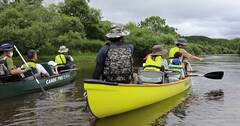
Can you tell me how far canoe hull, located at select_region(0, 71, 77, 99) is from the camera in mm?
12656

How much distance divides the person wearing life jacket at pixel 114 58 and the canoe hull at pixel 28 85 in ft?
16.6

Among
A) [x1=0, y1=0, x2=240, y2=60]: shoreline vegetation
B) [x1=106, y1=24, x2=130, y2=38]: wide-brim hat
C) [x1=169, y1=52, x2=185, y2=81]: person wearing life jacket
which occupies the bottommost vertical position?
[x1=169, y1=52, x2=185, y2=81]: person wearing life jacket

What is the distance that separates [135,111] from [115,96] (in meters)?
1.62

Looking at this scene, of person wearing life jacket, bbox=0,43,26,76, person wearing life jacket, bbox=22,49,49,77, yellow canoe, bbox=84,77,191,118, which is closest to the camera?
yellow canoe, bbox=84,77,191,118

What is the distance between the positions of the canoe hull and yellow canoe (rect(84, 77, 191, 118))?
495cm

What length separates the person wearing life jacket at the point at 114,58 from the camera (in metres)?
8.57

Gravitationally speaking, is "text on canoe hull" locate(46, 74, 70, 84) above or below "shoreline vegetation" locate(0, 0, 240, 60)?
below

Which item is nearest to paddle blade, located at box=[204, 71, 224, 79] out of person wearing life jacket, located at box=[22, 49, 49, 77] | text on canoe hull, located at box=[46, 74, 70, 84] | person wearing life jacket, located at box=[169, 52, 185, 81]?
person wearing life jacket, located at box=[169, 52, 185, 81]

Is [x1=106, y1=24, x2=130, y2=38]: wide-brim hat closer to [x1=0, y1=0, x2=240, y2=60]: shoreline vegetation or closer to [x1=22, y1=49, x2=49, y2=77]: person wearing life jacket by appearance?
[x1=22, y1=49, x2=49, y2=77]: person wearing life jacket

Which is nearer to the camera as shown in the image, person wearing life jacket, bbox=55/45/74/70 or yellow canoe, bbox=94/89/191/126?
yellow canoe, bbox=94/89/191/126

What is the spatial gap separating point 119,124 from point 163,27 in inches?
3290

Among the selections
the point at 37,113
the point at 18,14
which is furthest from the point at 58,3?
the point at 37,113

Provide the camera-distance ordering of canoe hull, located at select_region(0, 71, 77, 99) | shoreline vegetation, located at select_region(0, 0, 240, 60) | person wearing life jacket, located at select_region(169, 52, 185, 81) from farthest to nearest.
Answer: shoreline vegetation, located at select_region(0, 0, 240, 60) < person wearing life jacket, located at select_region(169, 52, 185, 81) < canoe hull, located at select_region(0, 71, 77, 99)

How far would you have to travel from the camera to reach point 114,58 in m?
8.63
